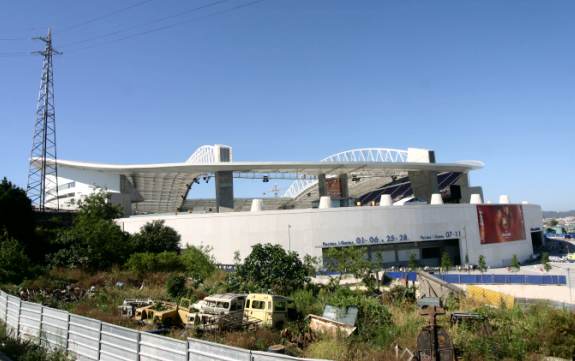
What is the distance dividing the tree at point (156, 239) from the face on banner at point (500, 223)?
4473cm

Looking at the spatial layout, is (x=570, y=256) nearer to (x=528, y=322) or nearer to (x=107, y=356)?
(x=528, y=322)

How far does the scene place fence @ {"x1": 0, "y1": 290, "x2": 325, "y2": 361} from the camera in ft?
28.2

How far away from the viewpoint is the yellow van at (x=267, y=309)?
1596 cm

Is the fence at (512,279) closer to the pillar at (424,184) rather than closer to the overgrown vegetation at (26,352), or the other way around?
the overgrown vegetation at (26,352)

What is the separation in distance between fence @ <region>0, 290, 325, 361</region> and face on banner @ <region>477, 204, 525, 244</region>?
63.6 meters

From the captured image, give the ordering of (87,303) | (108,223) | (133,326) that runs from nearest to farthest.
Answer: (133,326)
(87,303)
(108,223)

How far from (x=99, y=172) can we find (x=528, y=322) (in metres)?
72.0

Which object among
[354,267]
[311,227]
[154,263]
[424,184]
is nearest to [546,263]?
[424,184]

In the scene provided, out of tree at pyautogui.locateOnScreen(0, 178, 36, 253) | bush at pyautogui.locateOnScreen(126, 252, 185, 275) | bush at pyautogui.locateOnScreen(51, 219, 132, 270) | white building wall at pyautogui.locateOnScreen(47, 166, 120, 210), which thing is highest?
white building wall at pyautogui.locateOnScreen(47, 166, 120, 210)

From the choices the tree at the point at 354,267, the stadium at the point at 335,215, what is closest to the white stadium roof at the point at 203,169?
the stadium at the point at 335,215

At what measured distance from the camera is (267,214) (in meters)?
56.8

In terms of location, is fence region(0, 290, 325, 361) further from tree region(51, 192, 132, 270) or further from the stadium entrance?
the stadium entrance

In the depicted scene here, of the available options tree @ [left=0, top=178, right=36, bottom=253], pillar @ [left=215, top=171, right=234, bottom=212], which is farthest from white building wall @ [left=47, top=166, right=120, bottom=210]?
tree @ [left=0, top=178, right=36, bottom=253]

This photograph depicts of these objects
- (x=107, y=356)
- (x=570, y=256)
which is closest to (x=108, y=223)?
(x=107, y=356)
